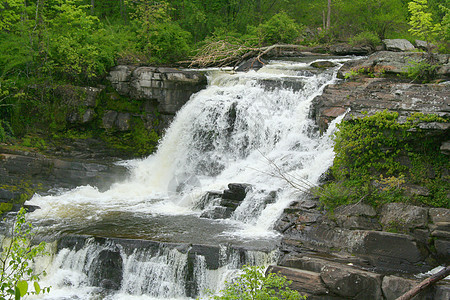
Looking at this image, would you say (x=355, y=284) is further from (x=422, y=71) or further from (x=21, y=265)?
(x=422, y=71)

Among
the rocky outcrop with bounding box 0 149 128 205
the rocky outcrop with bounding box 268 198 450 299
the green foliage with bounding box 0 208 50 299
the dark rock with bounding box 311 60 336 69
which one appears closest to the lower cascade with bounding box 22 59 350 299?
the dark rock with bounding box 311 60 336 69

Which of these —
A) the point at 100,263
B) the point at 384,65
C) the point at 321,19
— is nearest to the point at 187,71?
the point at 384,65

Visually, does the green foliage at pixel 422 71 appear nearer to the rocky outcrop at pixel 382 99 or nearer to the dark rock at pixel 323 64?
the rocky outcrop at pixel 382 99

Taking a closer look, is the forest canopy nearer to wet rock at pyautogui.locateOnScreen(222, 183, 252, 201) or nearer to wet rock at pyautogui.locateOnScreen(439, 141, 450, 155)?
wet rock at pyautogui.locateOnScreen(439, 141, 450, 155)

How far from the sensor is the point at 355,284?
742 centimetres

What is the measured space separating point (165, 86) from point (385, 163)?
30.9 feet

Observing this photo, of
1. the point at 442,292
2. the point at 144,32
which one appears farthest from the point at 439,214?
the point at 144,32

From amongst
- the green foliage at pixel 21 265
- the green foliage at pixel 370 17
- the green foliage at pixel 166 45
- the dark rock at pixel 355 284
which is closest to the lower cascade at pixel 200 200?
the dark rock at pixel 355 284

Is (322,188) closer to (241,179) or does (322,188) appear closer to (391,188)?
(391,188)

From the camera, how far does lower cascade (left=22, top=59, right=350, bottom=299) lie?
8.88 m

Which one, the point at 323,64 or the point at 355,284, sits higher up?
the point at 323,64

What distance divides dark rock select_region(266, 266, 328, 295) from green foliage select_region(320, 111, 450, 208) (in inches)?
92.9

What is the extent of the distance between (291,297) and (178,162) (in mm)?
10721

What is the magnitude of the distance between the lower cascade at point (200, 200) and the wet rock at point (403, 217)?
6.45 feet
